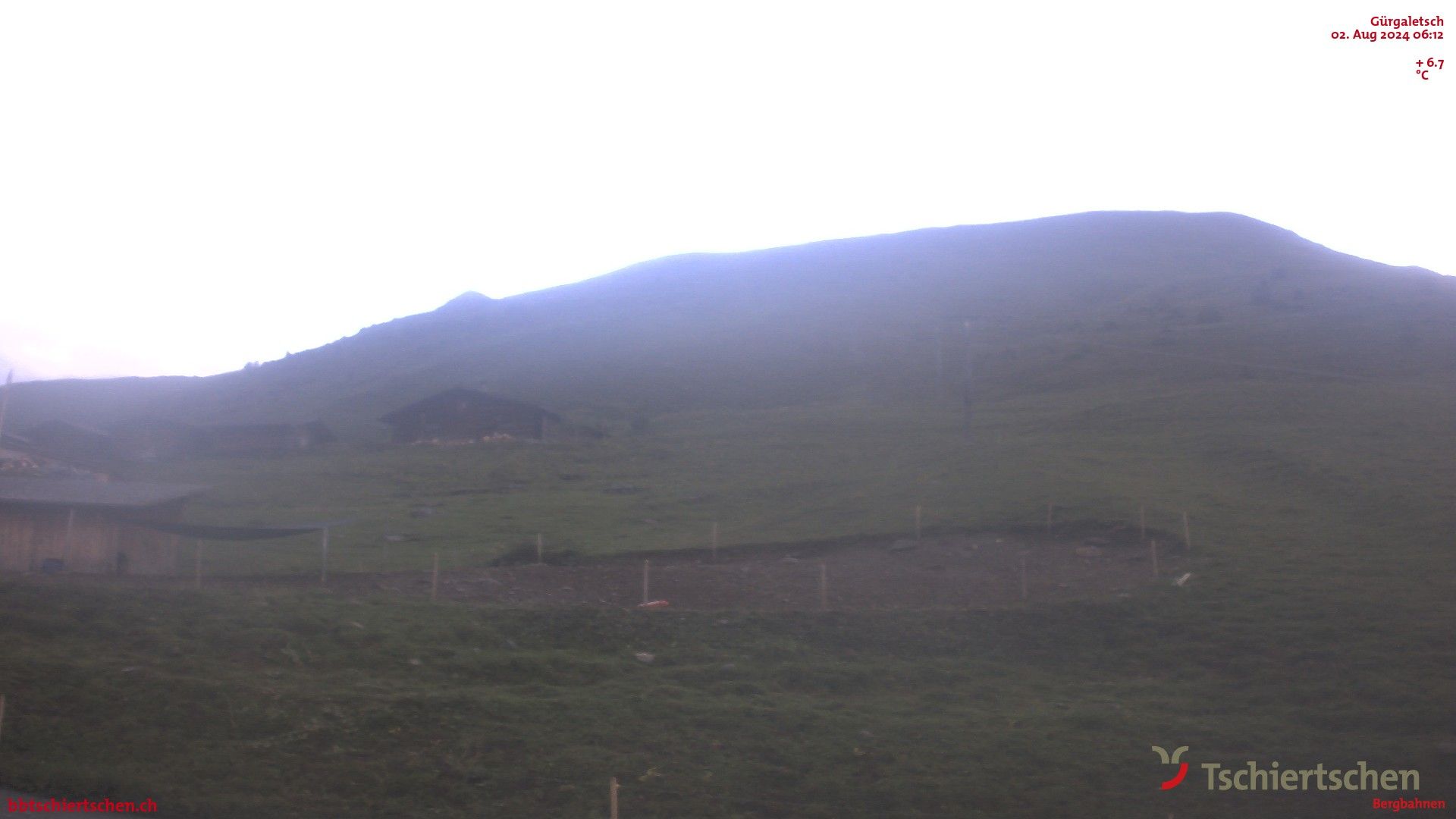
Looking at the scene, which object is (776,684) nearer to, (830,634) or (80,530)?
(830,634)

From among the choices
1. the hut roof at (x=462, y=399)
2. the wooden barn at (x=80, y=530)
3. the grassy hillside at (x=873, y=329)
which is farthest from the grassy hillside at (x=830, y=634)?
the hut roof at (x=462, y=399)

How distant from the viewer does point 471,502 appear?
158 ft

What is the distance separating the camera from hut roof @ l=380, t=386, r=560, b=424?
7825 cm

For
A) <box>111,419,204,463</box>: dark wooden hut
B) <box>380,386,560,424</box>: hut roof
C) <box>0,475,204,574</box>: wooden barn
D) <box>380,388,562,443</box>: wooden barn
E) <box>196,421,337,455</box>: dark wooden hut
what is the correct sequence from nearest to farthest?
1. <box>0,475,204,574</box>: wooden barn
2. <box>111,419,204,463</box>: dark wooden hut
3. <box>196,421,337,455</box>: dark wooden hut
4. <box>380,388,562,443</box>: wooden barn
5. <box>380,386,560,424</box>: hut roof

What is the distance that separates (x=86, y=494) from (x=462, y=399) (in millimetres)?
49989

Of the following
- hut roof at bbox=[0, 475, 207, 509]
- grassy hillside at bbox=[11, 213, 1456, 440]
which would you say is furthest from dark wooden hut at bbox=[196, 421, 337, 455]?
hut roof at bbox=[0, 475, 207, 509]

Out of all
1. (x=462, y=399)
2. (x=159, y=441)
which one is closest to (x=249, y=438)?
(x=159, y=441)

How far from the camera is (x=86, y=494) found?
1143 inches

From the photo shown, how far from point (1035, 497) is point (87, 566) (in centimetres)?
2953

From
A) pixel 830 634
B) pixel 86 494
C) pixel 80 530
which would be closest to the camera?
pixel 830 634

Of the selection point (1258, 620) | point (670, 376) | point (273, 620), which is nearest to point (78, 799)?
point (273, 620)

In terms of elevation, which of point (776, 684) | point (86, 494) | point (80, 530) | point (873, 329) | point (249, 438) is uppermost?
point (873, 329)

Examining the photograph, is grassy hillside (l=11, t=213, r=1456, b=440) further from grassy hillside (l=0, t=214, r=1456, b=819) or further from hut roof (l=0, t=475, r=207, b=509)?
hut roof (l=0, t=475, r=207, b=509)

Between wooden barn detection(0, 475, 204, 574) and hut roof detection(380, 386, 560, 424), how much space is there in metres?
47.6
